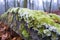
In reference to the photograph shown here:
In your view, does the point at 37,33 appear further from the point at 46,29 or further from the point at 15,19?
the point at 15,19

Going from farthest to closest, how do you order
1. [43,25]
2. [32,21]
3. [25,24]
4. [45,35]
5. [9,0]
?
[9,0], [25,24], [32,21], [43,25], [45,35]

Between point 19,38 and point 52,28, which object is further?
point 19,38

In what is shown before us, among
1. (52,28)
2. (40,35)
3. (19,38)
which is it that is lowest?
(19,38)

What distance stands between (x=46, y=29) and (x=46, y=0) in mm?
13584

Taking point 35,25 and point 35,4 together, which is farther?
point 35,4

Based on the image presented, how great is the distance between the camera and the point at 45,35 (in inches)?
93.4

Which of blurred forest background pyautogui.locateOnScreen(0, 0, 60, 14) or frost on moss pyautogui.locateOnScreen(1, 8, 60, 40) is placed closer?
frost on moss pyautogui.locateOnScreen(1, 8, 60, 40)

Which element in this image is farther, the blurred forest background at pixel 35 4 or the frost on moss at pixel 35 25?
the blurred forest background at pixel 35 4

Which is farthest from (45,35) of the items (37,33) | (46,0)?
(46,0)

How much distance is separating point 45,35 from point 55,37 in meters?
0.21

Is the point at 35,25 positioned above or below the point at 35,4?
below

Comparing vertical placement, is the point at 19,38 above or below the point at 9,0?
below

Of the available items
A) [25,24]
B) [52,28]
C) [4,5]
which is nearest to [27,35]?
[25,24]

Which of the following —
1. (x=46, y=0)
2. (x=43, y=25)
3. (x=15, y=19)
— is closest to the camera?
(x=43, y=25)
